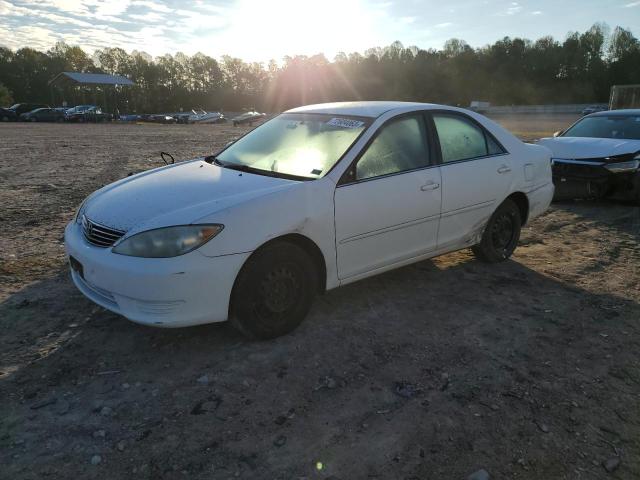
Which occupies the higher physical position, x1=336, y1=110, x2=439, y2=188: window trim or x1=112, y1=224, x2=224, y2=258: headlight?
x1=336, y1=110, x2=439, y2=188: window trim

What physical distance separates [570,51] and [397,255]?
118m

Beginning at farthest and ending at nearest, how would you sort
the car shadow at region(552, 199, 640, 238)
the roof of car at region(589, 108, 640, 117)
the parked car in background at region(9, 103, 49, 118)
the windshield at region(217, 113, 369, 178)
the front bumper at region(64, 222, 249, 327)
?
1. the parked car in background at region(9, 103, 49, 118)
2. the roof of car at region(589, 108, 640, 117)
3. the car shadow at region(552, 199, 640, 238)
4. the windshield at region(217, 113, 369, 178)
5. the front bumper at region(64, 222, 249, 327)

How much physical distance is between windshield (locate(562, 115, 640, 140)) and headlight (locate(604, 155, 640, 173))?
0.70 m

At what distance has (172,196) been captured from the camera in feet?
11.6

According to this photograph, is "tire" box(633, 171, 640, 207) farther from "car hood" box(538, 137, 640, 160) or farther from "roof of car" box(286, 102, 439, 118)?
"roof of car" box(286, 102, 439, 118)

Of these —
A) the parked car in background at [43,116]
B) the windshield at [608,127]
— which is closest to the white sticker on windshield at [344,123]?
the windshield at [608,127]

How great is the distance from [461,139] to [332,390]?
2.76 meters

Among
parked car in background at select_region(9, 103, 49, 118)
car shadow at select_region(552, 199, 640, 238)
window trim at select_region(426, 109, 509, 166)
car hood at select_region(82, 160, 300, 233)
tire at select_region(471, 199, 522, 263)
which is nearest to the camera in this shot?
car hood at select_region(82, 160, 300, 233)

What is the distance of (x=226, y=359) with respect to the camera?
10.9 feet

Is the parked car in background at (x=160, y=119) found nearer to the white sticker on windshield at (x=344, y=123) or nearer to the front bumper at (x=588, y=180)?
the front bumper at (x=588, y=180)

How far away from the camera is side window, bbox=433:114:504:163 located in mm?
4516

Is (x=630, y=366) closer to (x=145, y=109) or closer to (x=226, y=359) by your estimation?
(x=226, y=359)

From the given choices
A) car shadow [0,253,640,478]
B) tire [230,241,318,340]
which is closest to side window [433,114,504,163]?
car shadow [0,253,640,478]

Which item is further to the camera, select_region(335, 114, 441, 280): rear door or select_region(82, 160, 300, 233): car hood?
select_region(335, 114, 441, 280): rear door
